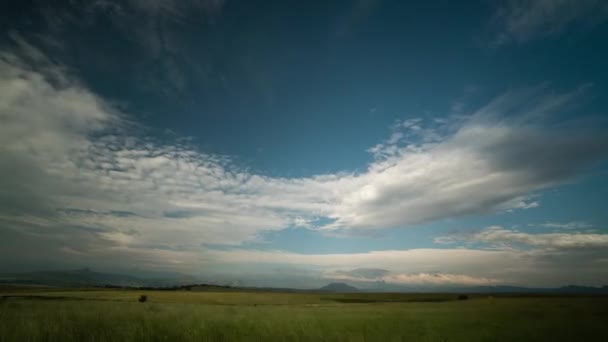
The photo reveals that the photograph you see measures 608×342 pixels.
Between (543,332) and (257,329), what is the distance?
15.6m

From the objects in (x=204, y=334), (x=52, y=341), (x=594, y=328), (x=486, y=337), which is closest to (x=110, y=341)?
(x=52, y=341)

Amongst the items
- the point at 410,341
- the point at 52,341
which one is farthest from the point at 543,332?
the point at 52,341

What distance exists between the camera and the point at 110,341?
639 centimetres

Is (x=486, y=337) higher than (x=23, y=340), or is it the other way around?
(x=23, y=340)

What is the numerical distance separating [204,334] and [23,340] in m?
3.33

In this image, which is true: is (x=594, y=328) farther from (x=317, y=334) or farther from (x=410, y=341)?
(x=317, y=334)

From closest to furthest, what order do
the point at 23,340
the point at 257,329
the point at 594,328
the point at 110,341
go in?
the point at 23,340 → the point at 110,341 → the point at 257,329 → the point at 594,328

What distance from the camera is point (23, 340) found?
5836mm

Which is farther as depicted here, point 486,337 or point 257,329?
point 486,337

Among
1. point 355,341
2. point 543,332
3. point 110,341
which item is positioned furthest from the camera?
point 543,332

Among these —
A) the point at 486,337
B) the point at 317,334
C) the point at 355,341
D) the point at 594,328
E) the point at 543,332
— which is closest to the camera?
the point at 355,341

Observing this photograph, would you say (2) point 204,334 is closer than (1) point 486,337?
Yes

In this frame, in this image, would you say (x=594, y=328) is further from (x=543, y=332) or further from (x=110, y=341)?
(x=110, y=341)

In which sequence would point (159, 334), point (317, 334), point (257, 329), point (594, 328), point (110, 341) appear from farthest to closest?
point (594, 328)
point (257, 329)
point (317, 334)
point (159, 334)
point (110, 341)
